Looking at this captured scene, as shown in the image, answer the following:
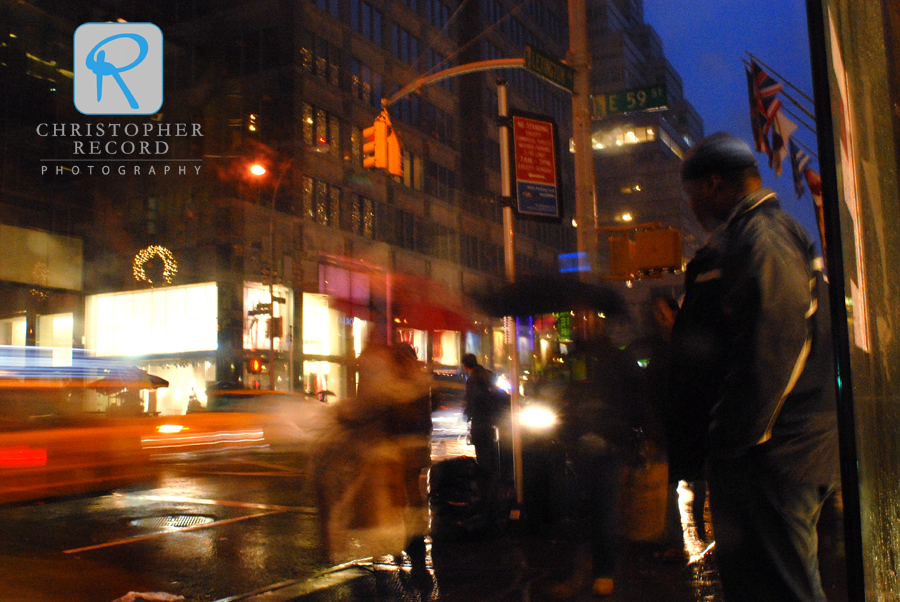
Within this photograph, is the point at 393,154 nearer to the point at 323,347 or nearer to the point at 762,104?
the point at 762,104

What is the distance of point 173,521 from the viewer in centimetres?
870

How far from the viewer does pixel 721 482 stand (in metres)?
2.14

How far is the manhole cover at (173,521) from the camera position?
8.41 m

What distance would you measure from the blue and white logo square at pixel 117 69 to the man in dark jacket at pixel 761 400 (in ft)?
88.0

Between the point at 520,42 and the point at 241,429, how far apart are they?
46.1m

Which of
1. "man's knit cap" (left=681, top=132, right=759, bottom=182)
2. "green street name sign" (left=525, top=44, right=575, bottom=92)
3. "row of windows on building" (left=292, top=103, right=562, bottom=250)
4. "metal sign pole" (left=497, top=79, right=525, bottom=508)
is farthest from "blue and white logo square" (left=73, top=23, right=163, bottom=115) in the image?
"man's knit cap" (left=681, top=132, right=759, bottom=182)

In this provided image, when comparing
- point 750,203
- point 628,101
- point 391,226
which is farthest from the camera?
point 391,226

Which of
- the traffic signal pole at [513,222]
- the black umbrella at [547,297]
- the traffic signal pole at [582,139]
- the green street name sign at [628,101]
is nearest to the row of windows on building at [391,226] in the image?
the green street name sign at [628,101]

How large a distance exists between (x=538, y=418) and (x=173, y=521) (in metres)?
4.29

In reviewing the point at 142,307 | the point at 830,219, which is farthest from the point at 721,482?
the point at 142,307

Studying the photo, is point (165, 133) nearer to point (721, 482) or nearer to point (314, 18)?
point (314, 18)

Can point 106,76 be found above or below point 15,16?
below

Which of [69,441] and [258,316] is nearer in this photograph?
[69,441]

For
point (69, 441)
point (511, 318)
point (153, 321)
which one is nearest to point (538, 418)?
point (511, 318)
